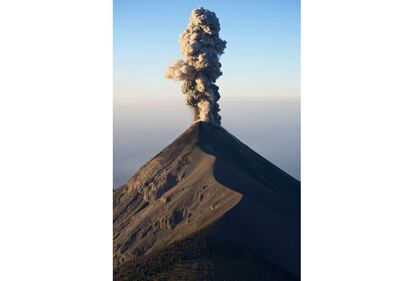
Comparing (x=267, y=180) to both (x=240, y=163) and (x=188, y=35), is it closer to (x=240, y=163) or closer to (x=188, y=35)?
(x=240, y=163)

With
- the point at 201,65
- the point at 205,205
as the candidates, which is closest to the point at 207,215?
the point at 205,205

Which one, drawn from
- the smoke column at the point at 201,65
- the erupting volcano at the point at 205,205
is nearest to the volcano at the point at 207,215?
the erupting volcano at the point at 205,205

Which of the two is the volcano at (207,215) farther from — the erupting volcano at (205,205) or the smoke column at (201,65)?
the smoke column at (201,65)

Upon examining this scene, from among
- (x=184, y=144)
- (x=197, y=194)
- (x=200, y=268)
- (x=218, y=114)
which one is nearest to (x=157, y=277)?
(x=200, y=268)

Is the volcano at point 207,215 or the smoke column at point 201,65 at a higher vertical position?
the smoke column at point 201,65

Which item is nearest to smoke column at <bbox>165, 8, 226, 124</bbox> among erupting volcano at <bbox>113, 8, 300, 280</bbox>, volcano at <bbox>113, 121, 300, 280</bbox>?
erupting volcano at <bbox>113, 8, 300, 280</bbox>

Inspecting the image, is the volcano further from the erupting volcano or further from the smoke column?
the smoke column
